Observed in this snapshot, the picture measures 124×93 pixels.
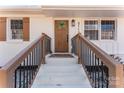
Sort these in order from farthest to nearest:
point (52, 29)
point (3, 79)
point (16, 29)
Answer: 1. point (16, 29)
2. point (52, 29)
3. point (3, 79)

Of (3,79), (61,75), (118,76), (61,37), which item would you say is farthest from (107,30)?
(3,79)

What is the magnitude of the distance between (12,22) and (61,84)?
10969 mm

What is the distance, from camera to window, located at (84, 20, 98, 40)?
18.2m

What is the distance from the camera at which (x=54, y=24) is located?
18.0 m

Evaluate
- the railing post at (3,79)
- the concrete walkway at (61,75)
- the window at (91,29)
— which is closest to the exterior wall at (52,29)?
the window at (91,29)

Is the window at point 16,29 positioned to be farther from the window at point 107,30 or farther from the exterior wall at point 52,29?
the window at point 107,30

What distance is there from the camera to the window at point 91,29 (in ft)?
59.8

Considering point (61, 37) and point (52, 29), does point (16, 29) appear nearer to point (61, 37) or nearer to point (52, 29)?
point (52, 29)

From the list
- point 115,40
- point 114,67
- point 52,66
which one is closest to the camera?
point 114,67

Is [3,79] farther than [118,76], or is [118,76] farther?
[118,76]

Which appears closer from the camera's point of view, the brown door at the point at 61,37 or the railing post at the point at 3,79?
the railing post at the point at 3,79

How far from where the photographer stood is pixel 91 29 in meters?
18.3
